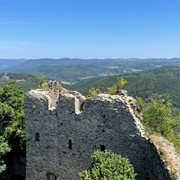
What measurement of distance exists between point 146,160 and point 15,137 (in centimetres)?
1147

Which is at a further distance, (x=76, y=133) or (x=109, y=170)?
(x=76, y=133)

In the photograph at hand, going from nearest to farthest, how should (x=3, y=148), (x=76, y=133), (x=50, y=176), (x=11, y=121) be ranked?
(x=76, y=133) < (x=50, y=176) < (x=3, y=148) < (x=11, y=121)

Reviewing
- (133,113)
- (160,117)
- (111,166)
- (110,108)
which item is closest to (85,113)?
(110,108)

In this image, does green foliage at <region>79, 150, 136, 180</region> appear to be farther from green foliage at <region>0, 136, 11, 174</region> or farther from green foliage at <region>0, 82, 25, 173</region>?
green foliage at <region>0, 82, 25, 173</region>

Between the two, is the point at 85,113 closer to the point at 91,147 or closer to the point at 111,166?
the point at 91,147

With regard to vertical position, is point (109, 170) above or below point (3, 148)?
above

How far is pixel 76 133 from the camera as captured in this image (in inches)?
628

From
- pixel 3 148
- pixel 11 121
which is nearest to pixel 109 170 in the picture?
pixel 3 148

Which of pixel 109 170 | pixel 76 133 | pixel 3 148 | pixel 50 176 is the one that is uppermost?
pixel 76 133

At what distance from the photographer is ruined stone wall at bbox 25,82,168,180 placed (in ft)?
46.9

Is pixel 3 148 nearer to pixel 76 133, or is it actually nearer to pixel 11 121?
pixel 11 121

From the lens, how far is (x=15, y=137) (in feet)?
70.3

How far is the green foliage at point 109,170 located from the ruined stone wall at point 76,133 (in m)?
1.57

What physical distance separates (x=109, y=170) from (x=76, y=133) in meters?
4.35
